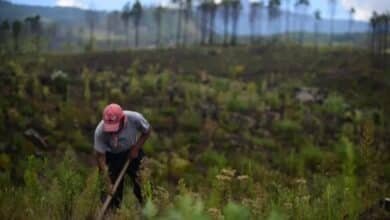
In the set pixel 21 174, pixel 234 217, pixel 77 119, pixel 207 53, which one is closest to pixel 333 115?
pixel 77 119

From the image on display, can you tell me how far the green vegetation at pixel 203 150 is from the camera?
4188 millimetres

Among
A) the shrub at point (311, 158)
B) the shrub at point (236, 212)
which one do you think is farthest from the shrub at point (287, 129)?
the shrub at point (236, 212)

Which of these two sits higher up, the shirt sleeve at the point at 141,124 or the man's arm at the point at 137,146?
the shirt sleeve at the point at 141,124

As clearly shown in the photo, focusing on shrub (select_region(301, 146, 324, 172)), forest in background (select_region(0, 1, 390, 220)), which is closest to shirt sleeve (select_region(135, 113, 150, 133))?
forest in background (select_region(0, 1, 390, 220))

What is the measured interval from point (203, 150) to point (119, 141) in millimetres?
8317

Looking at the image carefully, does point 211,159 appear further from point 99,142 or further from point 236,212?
point 236,212

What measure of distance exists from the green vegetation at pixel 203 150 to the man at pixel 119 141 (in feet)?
0.92

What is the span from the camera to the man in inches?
210

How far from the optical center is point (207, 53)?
4744cm

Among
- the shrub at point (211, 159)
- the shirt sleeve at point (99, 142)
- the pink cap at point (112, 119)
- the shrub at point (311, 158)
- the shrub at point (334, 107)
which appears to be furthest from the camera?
the shrub at point (334, 107)

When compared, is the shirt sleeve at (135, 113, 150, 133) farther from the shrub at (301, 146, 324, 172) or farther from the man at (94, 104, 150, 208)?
the shrub at (301, 146, 324, 172)

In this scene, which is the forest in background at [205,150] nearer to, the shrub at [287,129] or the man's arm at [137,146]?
the shrub at [287,129]

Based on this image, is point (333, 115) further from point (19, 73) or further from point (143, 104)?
point (19, 73)

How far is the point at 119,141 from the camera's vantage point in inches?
221
